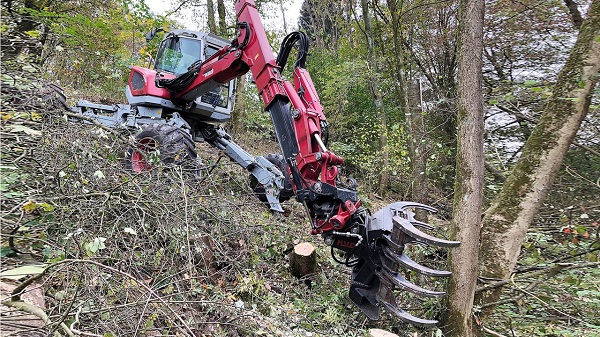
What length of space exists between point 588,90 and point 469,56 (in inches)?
39.3

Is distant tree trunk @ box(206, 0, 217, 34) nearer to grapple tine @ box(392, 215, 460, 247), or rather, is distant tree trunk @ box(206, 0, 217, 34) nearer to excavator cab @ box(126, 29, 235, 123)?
excavator cab @ box(126, 29, 235, 123)

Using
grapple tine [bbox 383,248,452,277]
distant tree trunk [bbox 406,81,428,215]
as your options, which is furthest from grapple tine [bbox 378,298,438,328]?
distant tree trunk [bbox 406,81,428,215]

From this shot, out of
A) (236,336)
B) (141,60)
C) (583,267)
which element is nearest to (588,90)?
(583,267)

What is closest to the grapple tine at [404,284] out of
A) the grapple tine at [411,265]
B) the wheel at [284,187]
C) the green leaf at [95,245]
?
the grapple tine at [411,265]

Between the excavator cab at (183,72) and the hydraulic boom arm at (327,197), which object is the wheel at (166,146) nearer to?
the excavator cab at (183,72)

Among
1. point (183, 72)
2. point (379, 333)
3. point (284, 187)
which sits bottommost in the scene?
point (379, 333)

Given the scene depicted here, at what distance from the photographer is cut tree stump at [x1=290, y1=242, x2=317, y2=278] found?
411cm

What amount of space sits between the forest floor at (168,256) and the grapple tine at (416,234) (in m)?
0.73

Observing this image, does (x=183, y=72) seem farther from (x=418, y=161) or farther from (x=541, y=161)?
(x=541, y=161)

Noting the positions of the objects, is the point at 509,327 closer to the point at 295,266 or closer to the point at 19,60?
the point at 295,266

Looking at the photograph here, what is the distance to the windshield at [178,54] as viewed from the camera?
6.04 metres

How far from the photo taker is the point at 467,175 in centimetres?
333

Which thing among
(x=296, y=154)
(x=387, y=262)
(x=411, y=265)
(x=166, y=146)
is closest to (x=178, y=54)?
(x=166, y=146)

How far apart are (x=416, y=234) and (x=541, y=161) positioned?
132 cm
